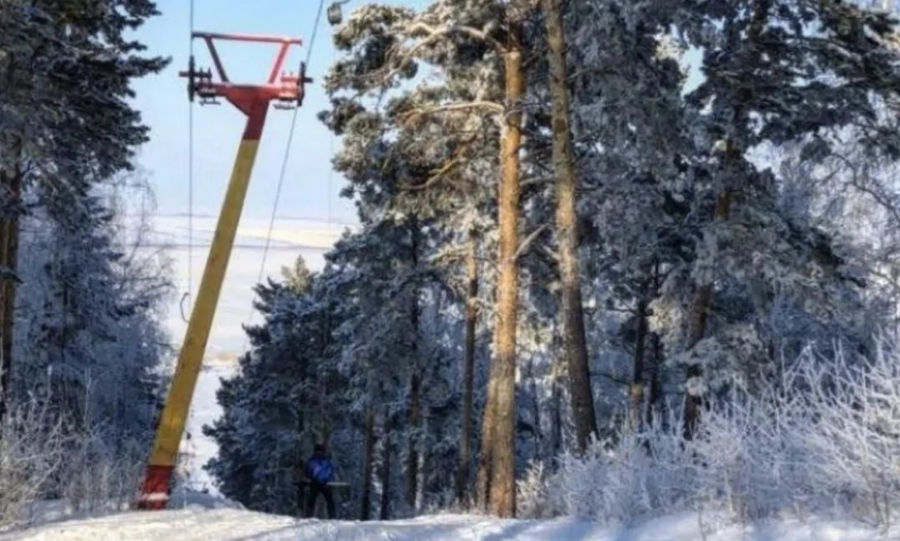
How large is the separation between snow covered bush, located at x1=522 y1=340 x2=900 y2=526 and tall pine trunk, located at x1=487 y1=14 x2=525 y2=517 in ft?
17.0

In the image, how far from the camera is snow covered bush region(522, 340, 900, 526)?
6133mm

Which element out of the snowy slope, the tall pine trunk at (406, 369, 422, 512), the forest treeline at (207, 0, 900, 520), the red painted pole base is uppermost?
the forest treeline at (207, 0, 900, 520)

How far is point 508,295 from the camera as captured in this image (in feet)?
46.9

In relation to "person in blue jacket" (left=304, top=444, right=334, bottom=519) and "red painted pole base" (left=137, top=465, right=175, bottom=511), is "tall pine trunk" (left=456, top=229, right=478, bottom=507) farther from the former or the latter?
"red painted pole base" (left=137, top=465, right=175, bottom=511)

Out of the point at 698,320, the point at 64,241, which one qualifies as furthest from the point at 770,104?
the point at 64,241

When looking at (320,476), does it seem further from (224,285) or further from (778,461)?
(224,285)

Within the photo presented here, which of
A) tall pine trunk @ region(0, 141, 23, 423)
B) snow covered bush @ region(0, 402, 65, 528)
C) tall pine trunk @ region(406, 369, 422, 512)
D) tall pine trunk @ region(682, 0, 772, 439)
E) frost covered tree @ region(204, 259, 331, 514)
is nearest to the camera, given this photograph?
snow covered bush @ region(0, 402, 65, 528)

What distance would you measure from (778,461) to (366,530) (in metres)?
2.94

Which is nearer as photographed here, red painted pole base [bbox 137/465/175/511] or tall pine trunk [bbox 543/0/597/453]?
red painted pole base [bbox 137/465/175/511]

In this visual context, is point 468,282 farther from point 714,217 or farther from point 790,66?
point 790,66

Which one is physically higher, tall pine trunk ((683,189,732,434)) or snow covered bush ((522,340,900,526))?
Result: tall pine trunk ((683,189,732,434))

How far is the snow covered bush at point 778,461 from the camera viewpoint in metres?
6.13

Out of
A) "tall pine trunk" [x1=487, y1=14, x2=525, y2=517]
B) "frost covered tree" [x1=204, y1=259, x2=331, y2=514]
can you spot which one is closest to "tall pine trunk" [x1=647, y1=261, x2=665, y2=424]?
"tall pine trunk" [x1=487, y1=14, x2=525, y2=517]

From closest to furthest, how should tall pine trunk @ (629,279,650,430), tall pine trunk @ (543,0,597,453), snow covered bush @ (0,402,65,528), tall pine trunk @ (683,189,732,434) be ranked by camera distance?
snow covered bush @ (0,402,65,528), tall pine trunk @ (543,0,597,453), tall pine trunk @ (683,189,732,434), tall pine trunk @ (629,279,650,430)
